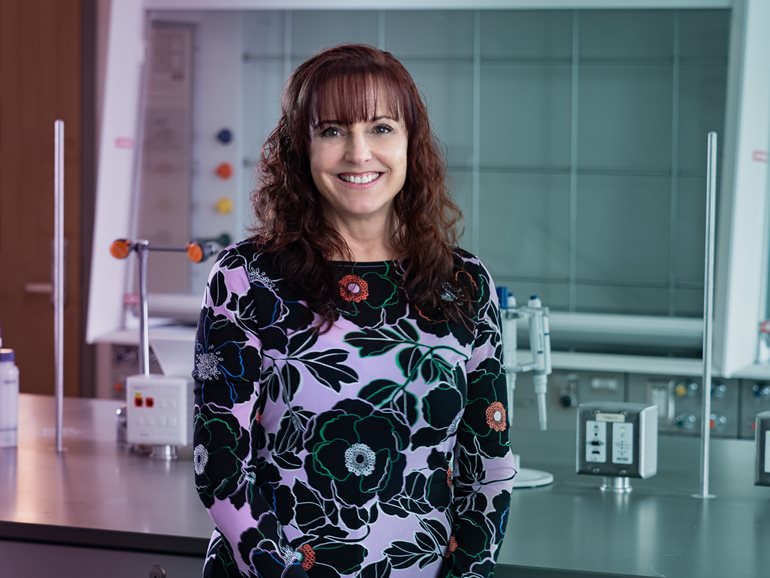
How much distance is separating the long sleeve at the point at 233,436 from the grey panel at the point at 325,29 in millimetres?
3610

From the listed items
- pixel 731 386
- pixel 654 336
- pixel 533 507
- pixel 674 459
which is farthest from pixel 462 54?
pixel 533 507

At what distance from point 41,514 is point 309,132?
3.05 ft

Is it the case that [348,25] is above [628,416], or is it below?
above

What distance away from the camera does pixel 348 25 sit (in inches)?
192

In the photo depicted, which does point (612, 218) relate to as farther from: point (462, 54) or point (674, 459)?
point (674, 459)

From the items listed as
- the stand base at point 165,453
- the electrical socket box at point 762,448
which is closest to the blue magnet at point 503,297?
the electrical socket box at point 762,448

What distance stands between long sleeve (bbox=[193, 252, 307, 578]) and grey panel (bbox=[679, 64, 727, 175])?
346 cm

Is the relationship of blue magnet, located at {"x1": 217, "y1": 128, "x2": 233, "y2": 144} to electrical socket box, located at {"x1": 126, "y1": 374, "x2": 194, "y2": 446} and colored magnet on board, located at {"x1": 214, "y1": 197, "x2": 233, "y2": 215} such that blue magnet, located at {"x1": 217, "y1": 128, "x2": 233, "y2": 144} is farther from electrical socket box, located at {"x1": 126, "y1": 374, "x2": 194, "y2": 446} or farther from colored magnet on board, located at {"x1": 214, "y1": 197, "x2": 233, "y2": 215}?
electrical socket box, located at {"x1": 126, "y1": 374, "x2": 194, "y2": 446}

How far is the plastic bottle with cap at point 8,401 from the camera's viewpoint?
2520 millimetres

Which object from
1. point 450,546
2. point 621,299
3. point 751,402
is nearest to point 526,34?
point 621,299

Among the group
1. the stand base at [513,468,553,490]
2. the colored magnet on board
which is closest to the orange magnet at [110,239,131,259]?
the stand base at [513,468,553,490]

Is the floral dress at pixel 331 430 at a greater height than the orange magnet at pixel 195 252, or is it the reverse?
the orange magnet at pixel 195 252

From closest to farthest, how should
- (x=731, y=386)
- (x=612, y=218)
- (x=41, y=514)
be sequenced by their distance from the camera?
1. (x=41, y=514)
2. (x=731, y=386)
3. (x=612, y=218)

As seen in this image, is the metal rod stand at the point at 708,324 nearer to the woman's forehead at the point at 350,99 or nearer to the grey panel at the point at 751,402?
the woman's forehead at the point at 350,99
